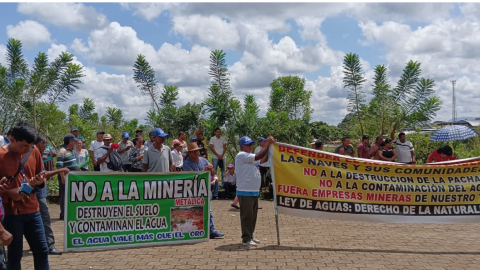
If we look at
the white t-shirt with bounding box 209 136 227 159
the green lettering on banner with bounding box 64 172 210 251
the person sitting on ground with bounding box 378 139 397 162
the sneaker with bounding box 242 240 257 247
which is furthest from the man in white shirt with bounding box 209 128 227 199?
the sneaker with bounding box 242 240 257 247

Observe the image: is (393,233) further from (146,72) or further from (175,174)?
(146,72)

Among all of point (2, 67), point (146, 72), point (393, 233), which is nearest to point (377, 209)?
point (393, 233)

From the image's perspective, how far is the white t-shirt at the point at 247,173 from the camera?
7.71m

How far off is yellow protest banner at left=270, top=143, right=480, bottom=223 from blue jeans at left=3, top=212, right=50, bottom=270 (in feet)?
12.9

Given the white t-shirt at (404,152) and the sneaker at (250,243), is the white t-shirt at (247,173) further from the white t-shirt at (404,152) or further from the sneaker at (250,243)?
the white t-shirt at (404,152)

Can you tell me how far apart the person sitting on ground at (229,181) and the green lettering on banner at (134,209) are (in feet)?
17.2

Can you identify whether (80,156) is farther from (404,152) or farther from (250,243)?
(404,152)

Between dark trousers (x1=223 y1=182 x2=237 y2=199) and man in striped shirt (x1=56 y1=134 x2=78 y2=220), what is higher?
man in striped shirt (x1=56 y1=134 x2=78 y2=220)

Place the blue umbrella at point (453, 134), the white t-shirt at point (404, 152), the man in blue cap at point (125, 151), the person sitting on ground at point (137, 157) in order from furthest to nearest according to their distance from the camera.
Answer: the blue umbrella at point (453, 134) < the white t-shirt at point (404, 152) < the man in blue cap at point (125, 151) < the person sitting on ground at point (137, 157)

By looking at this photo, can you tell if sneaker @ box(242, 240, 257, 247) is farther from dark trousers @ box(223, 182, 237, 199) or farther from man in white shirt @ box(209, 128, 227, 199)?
man in white shirt @ box(209, 128, 227, 199)

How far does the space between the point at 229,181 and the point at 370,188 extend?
609 cm

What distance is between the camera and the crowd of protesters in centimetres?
482

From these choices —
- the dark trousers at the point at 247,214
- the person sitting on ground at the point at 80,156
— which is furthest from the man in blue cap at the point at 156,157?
the person sitting on ground at the point at 80,156

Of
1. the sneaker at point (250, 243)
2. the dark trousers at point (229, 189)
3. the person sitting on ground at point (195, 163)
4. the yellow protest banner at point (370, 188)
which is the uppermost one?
the person sitting on ground at point (195, 163)
